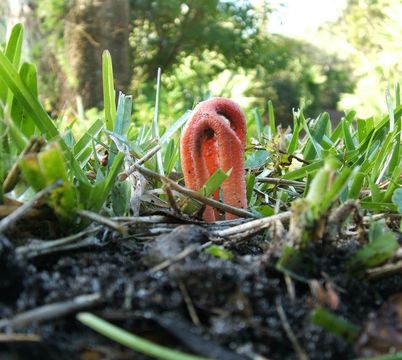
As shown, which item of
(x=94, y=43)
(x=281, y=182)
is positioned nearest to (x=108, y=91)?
(x=281, y=182)

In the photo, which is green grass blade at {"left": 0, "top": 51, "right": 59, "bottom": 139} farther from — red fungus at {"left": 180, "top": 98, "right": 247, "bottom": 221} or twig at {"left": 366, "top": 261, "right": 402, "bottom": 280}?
twig at {"left": 366, "top": 261, "right": 402, "bottom": 280}

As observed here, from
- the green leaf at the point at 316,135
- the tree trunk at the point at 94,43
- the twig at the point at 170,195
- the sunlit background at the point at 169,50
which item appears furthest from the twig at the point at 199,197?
the tree trunk at the point at 94,43

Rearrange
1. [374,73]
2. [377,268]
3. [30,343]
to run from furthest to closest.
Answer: [374,73], [377,268], [30,343]

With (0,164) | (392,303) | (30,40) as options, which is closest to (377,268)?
(392,303)

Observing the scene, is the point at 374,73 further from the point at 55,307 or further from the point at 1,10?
the point at 55,307

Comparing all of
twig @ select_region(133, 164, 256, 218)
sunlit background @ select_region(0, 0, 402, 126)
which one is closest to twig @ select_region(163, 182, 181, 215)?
twig @ select_region(133, 164, 256, 218)

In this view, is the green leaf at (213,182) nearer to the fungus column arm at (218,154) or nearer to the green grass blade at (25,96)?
the fungus column arm at (218,154)
